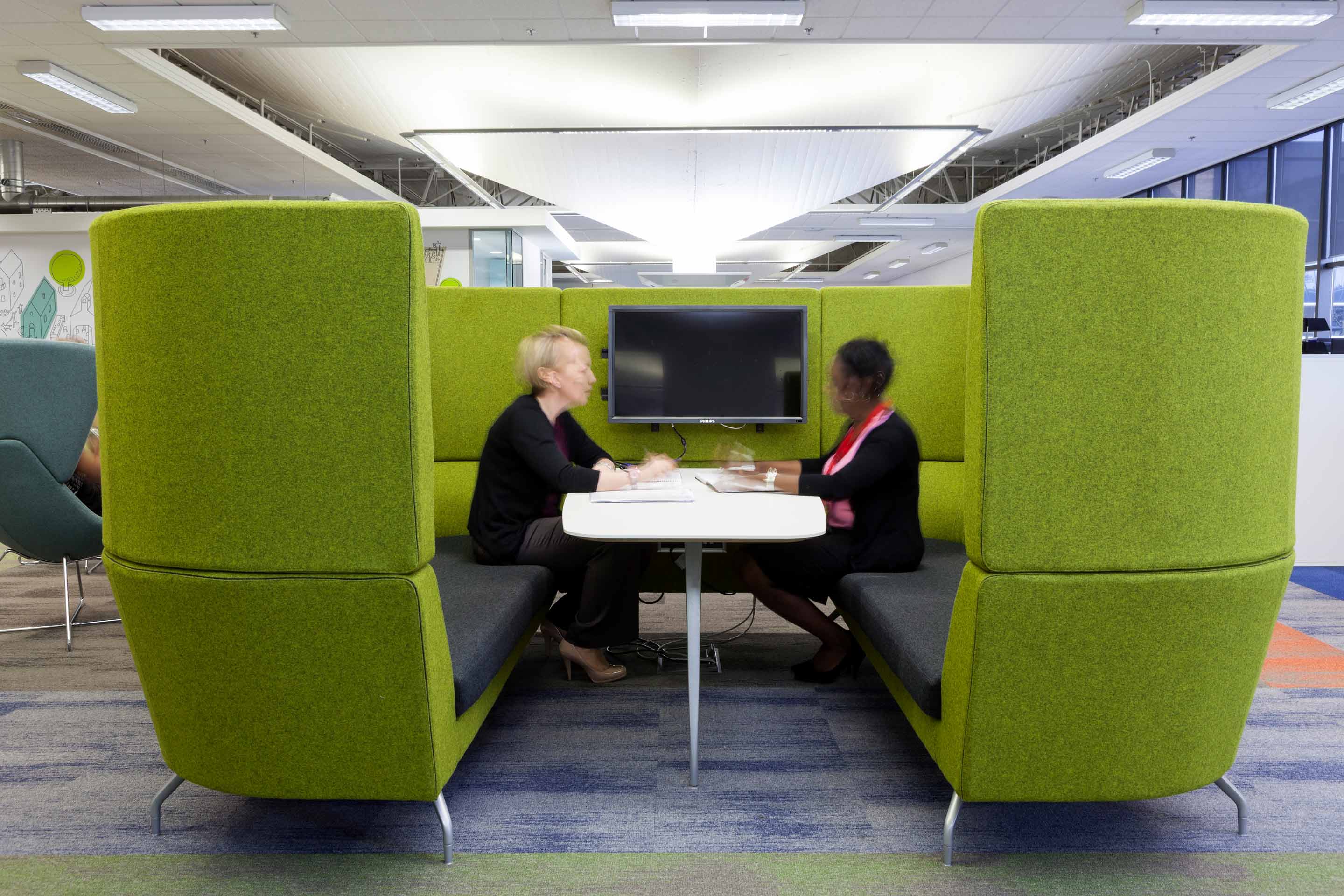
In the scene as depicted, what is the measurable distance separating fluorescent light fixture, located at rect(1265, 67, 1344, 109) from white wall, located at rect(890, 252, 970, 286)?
743 centimetres

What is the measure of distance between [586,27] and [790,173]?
3.97m

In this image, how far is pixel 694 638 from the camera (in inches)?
80.6

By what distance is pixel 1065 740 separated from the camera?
5.15ft

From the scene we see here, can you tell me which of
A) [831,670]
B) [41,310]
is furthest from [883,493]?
[41,310]

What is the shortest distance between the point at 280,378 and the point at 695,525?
3.08 feet

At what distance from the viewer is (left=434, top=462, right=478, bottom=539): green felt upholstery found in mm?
3150

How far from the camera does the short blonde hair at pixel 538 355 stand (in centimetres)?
258

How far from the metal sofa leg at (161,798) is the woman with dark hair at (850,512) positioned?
1637 mm

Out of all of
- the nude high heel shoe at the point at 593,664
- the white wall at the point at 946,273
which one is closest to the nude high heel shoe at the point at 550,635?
the nude high heel shoe at the point at 593,664

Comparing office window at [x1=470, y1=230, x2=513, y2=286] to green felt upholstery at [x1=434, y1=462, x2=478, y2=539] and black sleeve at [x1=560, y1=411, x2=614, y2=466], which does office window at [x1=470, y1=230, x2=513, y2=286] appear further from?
black sleeve at [x1=560, y1=411, x2=614, y2=466]

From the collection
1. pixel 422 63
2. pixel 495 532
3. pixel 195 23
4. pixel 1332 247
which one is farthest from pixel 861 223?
pixel 495 532

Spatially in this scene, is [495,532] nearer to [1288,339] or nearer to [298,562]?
[298,562]

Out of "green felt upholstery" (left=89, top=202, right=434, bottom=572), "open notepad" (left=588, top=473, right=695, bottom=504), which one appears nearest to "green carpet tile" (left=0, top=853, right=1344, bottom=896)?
"green felt upholstery" (left=89, top=202, right=434, bottom=572)

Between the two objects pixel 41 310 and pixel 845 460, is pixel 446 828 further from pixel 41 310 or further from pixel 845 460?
pixel 41 310
